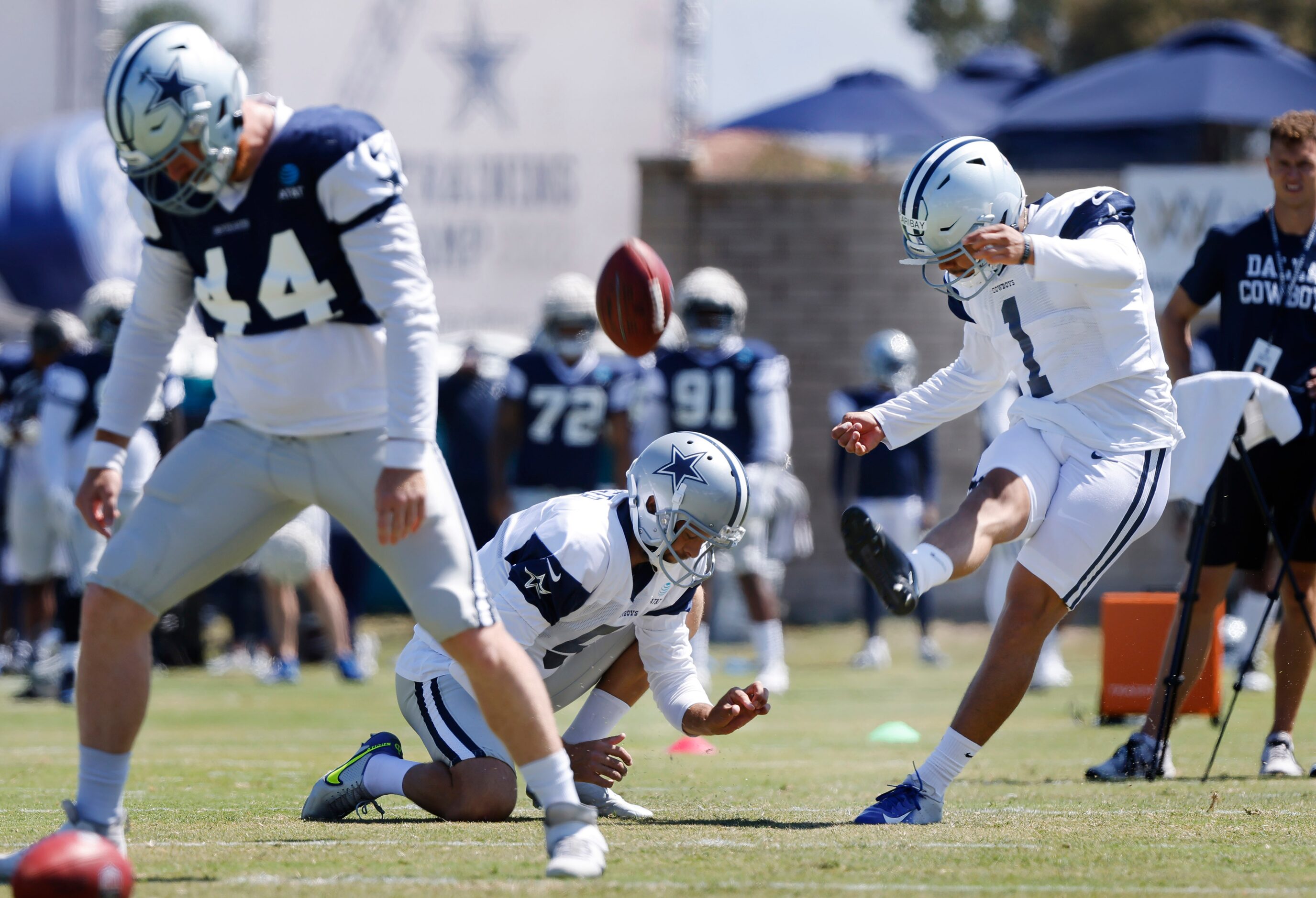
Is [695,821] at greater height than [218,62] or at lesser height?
lesser

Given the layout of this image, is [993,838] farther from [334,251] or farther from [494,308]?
[494,308]

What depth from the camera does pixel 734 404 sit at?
10.6 metres

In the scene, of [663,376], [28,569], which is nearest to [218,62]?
[663,376]

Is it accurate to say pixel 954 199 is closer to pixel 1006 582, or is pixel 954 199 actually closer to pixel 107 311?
pixel 107 311

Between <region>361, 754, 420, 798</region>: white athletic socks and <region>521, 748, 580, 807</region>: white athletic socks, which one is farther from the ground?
<region>521, 748, 580, 807</region>: white athletic socks

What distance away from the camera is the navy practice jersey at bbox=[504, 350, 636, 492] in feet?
35.7

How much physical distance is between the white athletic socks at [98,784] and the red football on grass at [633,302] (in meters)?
3.91

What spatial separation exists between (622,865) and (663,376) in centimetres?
682

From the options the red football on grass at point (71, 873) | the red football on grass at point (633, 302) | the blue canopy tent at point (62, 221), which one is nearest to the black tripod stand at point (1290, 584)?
the red football on grass at point (633, 302)

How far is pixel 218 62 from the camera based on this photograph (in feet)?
12.8

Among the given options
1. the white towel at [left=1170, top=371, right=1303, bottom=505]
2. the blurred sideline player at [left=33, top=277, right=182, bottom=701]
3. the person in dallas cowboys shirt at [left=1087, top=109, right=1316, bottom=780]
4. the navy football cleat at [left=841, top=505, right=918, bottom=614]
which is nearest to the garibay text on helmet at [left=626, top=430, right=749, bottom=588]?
the navy football cleat at [left=841, top=505, right=918, bottom=614]

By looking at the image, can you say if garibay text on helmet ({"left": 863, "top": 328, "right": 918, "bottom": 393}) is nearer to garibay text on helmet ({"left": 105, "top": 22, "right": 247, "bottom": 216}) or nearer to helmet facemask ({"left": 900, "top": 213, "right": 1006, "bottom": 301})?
helmet facemask ({"left": 900, "top": 213, "right": 1006, "bottom": 301})

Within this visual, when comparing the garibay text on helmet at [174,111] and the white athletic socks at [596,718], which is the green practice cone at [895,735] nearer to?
the white athletic socks at [596,718]

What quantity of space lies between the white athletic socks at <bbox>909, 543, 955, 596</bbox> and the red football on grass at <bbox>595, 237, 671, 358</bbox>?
3.19m
